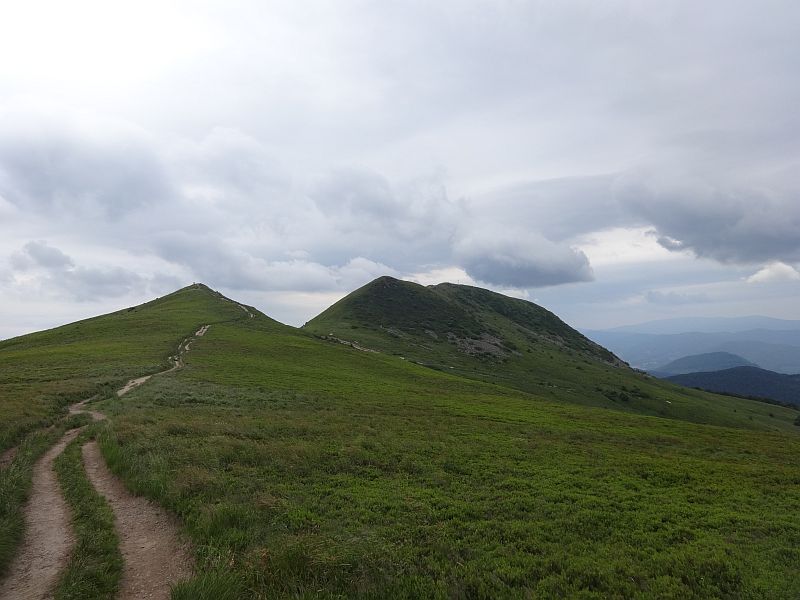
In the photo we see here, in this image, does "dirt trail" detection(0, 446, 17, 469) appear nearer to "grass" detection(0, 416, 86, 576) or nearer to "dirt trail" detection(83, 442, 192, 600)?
"grass" detection(0, 416, 86, 576)

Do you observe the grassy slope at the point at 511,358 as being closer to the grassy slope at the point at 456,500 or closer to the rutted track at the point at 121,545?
the grassy slope at the point at 456,500

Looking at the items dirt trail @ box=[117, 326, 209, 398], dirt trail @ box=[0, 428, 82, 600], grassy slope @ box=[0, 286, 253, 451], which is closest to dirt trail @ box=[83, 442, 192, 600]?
dirt trail @ box=[0, 428, 82, 600]

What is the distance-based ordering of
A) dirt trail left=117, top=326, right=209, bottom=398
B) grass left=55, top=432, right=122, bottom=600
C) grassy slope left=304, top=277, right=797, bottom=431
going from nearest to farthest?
grass left=55, top=432, right=122, bottom=600 < dirt trail left=117, top=326, right=209, bottom=398 < grassy slope left=304, top=277, right=797, bottom=431

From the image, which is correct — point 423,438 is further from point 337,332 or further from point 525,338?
point 525,338

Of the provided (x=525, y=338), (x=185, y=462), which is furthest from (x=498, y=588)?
(x=525, y=338)

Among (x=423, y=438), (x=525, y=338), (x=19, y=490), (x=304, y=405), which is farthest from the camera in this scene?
(x=525, y=338)

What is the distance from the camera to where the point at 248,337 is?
8819cm

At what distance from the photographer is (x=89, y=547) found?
495 inches

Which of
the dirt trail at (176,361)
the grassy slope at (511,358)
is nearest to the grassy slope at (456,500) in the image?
the dirt trail at (176,361)

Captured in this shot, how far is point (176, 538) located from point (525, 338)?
17837 centimetres

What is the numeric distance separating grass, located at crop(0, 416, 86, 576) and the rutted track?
0.25m

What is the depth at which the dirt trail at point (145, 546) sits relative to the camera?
1134 centimetres

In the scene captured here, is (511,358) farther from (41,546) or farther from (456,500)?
(41,546)

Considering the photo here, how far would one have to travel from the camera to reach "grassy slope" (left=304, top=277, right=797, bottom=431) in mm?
109500
